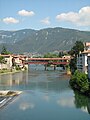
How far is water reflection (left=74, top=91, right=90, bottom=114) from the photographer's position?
19627 millimetres

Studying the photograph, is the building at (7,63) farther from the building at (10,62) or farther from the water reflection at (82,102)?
the water reflection at (82,102)

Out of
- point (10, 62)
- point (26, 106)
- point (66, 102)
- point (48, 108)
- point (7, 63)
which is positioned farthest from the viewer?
point (10, 62)

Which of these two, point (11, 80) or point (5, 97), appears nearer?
point (5, 97)

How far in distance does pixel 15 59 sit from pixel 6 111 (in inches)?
2087

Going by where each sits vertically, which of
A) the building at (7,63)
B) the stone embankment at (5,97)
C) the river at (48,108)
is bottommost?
the river at (48,108)

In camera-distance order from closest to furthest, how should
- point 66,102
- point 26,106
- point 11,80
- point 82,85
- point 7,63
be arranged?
point 26,106, point 66,102, point 82,85, point 11,80, point 7,63

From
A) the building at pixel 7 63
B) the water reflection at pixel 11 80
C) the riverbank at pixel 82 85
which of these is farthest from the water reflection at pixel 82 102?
the building at pixel 7 63

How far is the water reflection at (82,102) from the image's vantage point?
19.6m

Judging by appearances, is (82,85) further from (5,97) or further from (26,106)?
(26,106)

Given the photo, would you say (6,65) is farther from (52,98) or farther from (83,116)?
(83,116)

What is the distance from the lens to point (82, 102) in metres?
21.6

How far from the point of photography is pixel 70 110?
18.7m

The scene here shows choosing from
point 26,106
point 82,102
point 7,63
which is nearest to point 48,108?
point 26,106

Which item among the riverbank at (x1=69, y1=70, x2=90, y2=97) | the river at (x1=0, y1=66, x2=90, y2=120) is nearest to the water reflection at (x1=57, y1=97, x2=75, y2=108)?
the river at (x1=0, y1=66, x2=90, y2=120)
